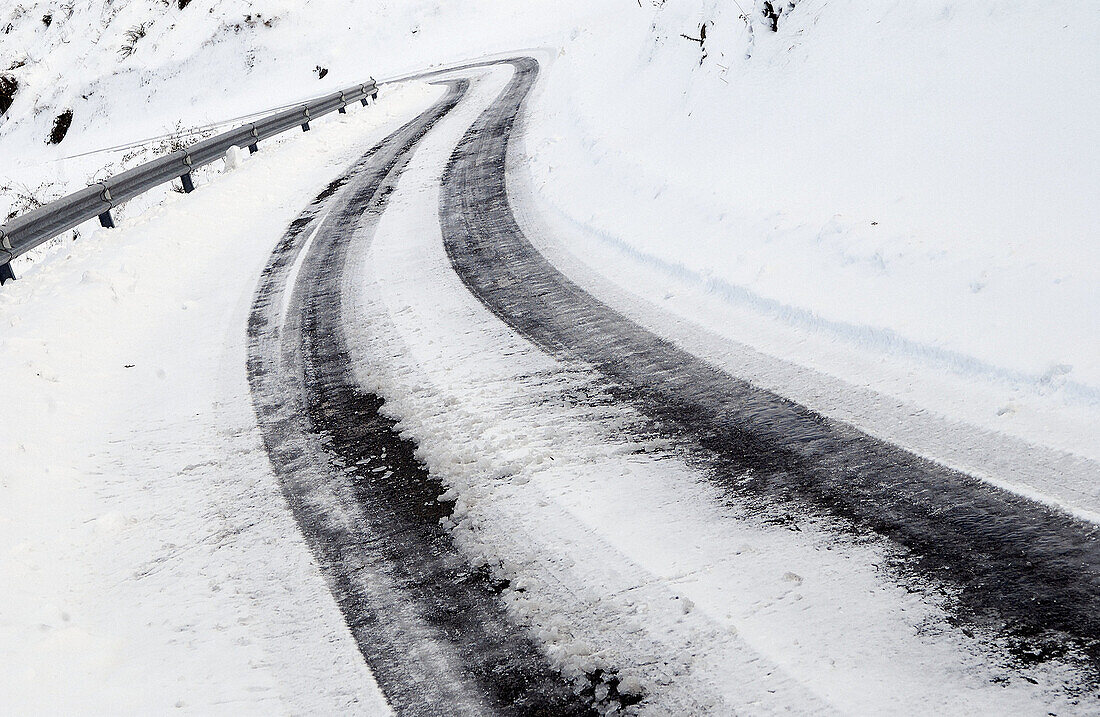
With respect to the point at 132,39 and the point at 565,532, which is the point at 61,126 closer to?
the point at 132,39

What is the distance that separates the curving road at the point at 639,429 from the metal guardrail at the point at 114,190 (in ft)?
17.5

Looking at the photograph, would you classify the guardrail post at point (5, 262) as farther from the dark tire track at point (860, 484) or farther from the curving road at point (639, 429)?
the dark tire track at point (860, 484)

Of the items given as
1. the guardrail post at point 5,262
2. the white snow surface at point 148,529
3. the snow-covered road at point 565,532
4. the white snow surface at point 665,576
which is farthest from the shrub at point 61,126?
the white snow surface at point 665,576

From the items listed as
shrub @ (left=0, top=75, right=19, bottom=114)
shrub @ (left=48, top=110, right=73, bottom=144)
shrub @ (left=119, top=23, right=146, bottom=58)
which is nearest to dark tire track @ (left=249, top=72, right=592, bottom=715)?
shrub @ (left=48, top=110, right=73, bottom=144)

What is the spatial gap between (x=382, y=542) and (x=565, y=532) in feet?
2.70

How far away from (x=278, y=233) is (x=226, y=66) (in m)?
33.0

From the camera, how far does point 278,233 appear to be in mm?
9766

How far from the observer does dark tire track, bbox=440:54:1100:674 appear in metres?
2.34

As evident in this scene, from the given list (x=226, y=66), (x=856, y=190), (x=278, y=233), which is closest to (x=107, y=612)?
(x=856, y=190)

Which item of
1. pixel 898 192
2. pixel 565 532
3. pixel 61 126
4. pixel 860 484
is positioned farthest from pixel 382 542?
pixel 61 126

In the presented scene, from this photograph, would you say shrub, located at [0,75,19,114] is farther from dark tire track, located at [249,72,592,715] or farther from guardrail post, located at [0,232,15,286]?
dark tire track, located at [249,72,592,715]

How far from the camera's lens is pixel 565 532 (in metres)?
3.07

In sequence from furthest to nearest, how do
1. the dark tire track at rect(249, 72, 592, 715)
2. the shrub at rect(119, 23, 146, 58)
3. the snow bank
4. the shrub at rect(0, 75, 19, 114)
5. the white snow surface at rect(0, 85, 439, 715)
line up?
the shrub at rect(0, 75, 19, 114) → the shrub at rect(119, 23, 146, 58) → the snow bank → the white snow surface at rect(0, 85, 439, 715) → the dark tire track at rect(249, 72, 592, 715)

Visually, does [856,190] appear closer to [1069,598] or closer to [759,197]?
[759,197]
